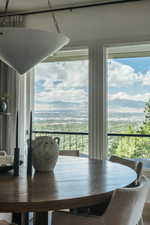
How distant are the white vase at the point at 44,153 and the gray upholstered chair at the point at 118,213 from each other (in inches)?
18.6

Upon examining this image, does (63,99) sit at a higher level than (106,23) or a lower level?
lower

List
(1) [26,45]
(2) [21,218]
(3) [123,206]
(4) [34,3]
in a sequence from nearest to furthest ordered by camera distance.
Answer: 1. (3) [123,206]
2. (1) [26,45]
3. (2) [21,218]
4. (4) [34,3]

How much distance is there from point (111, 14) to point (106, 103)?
49.2 inches

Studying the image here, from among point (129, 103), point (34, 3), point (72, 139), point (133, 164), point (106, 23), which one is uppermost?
point (34, 3)

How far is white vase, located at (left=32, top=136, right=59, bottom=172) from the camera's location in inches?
83.0

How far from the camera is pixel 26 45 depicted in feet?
6.88

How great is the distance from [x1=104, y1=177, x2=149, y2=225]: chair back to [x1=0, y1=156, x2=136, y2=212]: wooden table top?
9 centimetres

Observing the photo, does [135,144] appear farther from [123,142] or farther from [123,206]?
[123,206]

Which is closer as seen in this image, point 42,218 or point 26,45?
point 26,45

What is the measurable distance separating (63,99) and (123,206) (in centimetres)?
295

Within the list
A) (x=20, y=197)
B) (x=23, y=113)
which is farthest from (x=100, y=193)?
(x=23, y=113)

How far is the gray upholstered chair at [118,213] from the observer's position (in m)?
1.57

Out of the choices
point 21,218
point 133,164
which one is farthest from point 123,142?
point 21,218

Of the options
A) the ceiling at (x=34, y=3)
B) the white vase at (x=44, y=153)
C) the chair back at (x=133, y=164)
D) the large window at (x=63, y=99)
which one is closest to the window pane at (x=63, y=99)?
the large window at (x=63, y=99)
